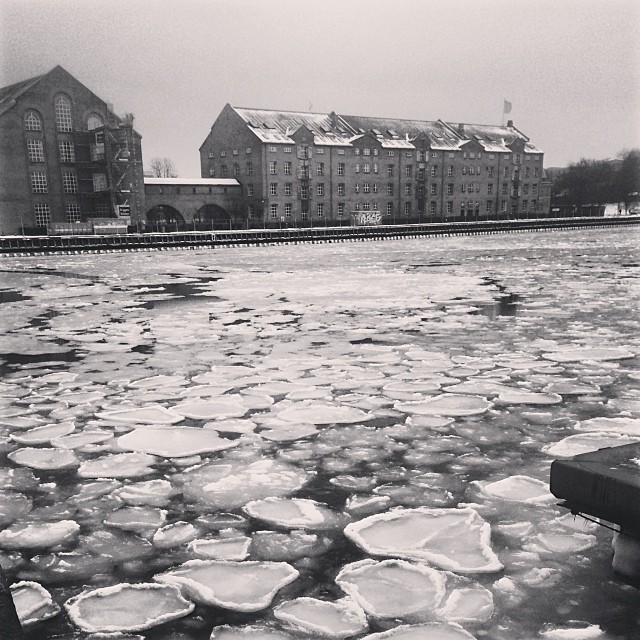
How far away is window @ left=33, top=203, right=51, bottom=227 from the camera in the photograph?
1744 inches

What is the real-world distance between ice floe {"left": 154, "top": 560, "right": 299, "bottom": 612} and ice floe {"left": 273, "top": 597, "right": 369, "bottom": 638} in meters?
0.10

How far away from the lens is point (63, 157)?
45.5 m

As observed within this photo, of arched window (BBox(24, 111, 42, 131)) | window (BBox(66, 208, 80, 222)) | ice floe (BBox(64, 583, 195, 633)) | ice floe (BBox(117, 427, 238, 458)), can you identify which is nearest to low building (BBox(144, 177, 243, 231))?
window (BBox(66, 208, 80, 222))

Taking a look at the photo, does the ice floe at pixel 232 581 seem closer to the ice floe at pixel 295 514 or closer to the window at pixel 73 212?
the ice floe at pixel 295 514

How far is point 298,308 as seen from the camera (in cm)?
1001

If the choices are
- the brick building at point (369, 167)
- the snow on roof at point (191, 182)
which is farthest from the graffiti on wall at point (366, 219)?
the snow on roof at point (191, 182)

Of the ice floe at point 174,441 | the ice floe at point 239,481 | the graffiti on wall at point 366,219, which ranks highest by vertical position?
the graffiti on wall at point 366,219

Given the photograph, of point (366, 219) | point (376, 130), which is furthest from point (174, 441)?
point (376, 130)

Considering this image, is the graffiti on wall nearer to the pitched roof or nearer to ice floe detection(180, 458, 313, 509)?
the pitched roof

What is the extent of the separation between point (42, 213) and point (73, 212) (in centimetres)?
252

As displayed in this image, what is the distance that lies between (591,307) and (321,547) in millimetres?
8016

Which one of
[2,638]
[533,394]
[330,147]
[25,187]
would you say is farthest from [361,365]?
[330,147]

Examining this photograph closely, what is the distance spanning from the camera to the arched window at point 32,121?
43.2 meters

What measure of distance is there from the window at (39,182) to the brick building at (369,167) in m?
15.2
